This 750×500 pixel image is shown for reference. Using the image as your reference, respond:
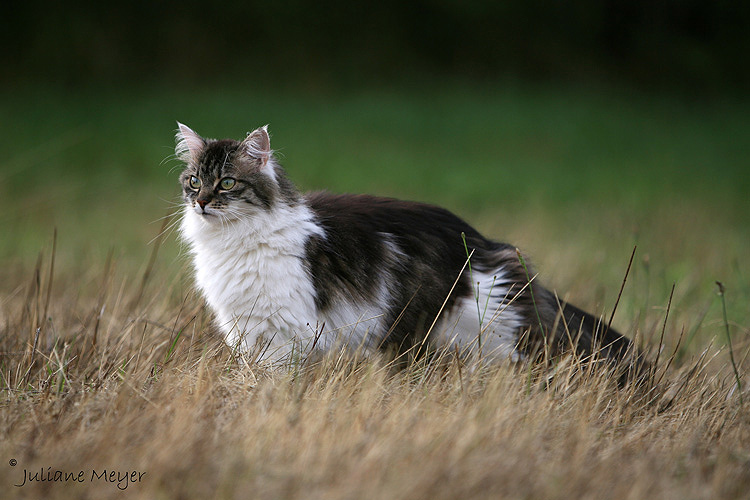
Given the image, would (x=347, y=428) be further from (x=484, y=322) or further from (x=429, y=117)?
(x=429, y=117)

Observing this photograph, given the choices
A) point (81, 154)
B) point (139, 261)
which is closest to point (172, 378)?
point (139, 261)

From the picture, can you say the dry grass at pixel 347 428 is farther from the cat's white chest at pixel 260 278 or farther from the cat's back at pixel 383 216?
the cat's back at pixel 383 216

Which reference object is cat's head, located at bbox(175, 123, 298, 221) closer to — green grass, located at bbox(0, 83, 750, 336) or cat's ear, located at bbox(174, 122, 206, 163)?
cat's ear, located at bbox(174, 122, 206, 163)

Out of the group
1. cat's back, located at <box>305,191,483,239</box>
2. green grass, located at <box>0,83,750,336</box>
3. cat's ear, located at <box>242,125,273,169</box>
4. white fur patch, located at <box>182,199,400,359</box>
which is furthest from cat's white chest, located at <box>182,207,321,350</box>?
green grass, located at <box>0,83,750,336</box>

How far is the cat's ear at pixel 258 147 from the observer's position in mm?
3576

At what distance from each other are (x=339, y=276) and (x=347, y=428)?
105 cm

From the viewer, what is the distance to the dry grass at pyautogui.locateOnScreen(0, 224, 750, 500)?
2.23 meters

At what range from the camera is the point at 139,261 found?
6754 millimetres

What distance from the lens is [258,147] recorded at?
11.8ft

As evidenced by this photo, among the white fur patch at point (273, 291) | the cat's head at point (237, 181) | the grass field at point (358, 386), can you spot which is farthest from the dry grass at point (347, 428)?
the cat's head at point (237, 181)

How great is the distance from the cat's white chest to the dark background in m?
14.1

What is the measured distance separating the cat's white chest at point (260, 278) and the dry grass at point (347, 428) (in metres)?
0.17

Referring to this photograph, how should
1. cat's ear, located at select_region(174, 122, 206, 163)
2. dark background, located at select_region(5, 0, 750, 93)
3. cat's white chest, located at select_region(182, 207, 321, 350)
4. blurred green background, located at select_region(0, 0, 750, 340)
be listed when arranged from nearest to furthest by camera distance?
cat's white chest, located at select_region(182, 207, 321, 350) < cat's ear, located at select_region(174, 122, 206, 163) < blurred green background, located at select_region(0, 0, 750, 340) < dark background, located at select_region(5, 0, 750, 93)

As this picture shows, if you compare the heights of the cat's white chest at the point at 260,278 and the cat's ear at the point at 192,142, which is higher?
the cat's ear at the point at 192,142
